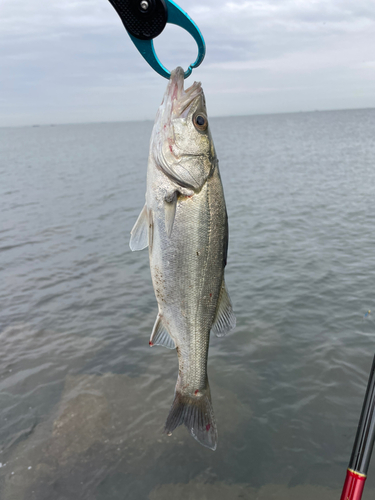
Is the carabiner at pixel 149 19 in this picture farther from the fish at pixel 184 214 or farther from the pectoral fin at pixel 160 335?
the pectoral fin at pixel 160 335

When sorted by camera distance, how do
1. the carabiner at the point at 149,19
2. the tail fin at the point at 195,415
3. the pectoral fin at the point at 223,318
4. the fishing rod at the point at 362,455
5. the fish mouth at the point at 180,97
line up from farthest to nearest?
the tail fin at the point at 195,415 → the pectoral fin at the point at 223,318 → the fish mouth at the point at 180,97 → the fishing rod at the point at 362,455 → the carabiner at the point at 149,19

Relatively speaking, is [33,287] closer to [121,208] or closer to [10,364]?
[10,364]

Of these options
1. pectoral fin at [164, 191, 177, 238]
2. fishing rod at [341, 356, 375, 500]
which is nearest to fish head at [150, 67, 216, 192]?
pectoral fin at [164, 191, 177, 238]

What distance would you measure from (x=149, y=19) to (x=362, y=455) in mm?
3001

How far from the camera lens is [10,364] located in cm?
927

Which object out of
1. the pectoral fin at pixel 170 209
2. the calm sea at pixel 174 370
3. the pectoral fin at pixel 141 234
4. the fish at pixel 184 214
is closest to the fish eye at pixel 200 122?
the fish at pixel 184 214

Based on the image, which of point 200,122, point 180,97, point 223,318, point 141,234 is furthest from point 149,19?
point 223,318

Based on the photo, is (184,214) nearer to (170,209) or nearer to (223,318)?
(170,209)

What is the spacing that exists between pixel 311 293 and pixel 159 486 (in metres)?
7.00

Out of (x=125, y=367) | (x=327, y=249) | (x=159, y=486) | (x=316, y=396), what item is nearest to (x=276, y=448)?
(x=316, y=396)

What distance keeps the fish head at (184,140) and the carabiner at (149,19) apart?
51 cm

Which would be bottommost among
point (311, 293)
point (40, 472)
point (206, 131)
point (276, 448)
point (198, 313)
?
point (40, 472)

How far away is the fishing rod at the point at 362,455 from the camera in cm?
250

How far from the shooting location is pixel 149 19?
7.85ft
